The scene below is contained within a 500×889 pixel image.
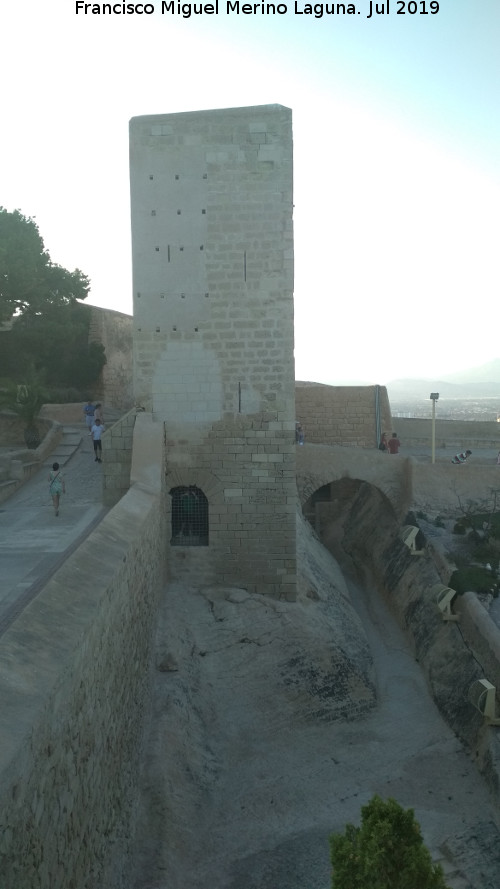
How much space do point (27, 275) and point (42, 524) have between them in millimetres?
11423

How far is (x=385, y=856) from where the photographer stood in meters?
4.19

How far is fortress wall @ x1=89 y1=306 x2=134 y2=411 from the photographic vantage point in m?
24.4

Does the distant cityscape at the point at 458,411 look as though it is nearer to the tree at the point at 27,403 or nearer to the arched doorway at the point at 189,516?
the tree at the point at 27,403

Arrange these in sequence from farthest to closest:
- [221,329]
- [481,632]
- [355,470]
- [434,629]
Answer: [355,470] → [434,629] → [221,329] → [481,632]

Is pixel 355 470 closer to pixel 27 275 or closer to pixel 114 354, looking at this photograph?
pixel 27 275

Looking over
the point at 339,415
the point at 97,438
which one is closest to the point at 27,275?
the point at 97,438

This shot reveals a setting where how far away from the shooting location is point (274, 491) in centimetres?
1120

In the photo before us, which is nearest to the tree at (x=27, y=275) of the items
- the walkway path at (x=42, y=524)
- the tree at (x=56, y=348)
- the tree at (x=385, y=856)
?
the tree at (x=56, y=348)

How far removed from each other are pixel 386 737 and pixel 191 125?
9.31 m

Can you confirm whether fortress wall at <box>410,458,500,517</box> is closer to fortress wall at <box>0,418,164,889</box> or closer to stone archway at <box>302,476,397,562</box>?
stone archway at <box>302,476,397,562</box>

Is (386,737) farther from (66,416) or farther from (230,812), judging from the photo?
(66,416)

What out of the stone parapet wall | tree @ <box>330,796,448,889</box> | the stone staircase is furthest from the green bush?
tree @ <box>330,796,448,889</box>

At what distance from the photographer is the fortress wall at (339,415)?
1980cm

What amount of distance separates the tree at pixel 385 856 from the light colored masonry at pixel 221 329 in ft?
22.8
